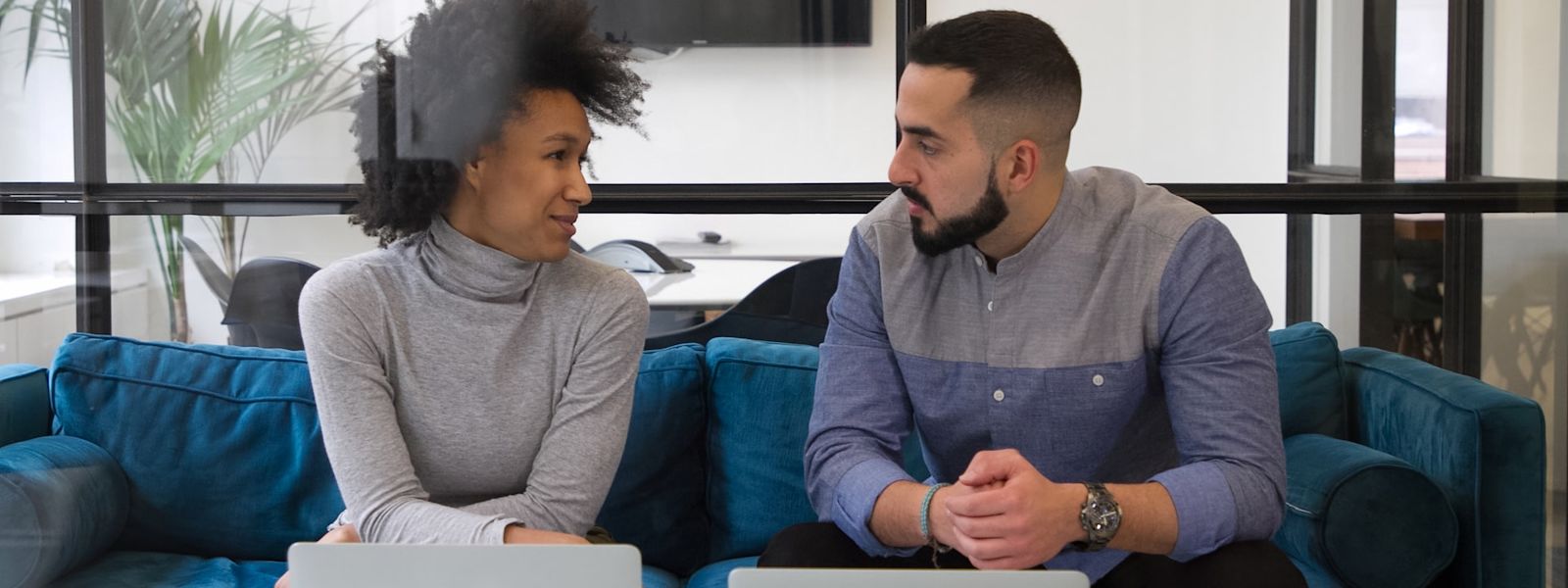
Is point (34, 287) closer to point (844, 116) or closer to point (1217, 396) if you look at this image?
point (844, 116)

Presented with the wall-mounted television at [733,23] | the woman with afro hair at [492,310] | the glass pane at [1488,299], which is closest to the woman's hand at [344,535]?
the woman with afro hair at [492,310]

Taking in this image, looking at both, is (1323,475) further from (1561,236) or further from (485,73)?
(485,73)

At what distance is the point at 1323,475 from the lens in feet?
6.49

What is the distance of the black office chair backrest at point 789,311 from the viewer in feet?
8.48

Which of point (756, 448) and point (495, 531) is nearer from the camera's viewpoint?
point (495, 531)

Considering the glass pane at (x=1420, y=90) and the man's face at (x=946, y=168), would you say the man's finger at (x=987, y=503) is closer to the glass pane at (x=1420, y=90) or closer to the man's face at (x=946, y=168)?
the man's face at (x=946, y=168)

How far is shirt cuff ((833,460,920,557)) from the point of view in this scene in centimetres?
161

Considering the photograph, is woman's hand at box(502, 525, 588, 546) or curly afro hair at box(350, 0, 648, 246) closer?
woman's hand at box(502, 525, 588, 546)

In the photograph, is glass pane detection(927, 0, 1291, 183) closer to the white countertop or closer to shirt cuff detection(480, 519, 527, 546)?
shirt cuff detection(480, 519, 527, 546)

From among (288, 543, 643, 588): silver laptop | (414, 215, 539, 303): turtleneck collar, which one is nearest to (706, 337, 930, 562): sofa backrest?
(414, 215, 539, 303): turtleneck collar

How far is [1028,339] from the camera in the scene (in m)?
1.73

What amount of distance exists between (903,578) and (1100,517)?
550 millimetres

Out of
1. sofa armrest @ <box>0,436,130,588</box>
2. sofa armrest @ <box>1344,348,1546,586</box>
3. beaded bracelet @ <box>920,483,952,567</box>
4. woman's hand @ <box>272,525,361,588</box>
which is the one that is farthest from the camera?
sofa armrest @ <box>0,436,130,588</box>

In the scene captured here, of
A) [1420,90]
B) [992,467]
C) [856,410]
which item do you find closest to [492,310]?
[856,410]
